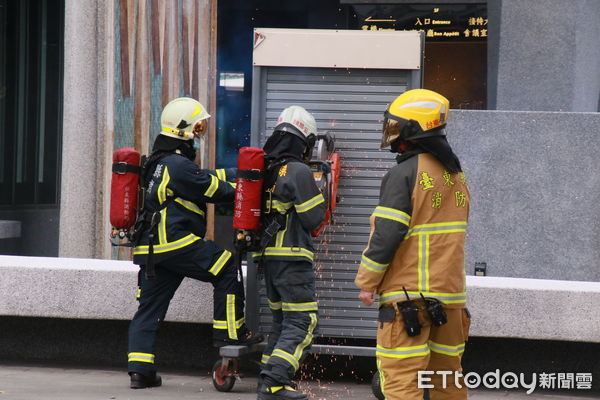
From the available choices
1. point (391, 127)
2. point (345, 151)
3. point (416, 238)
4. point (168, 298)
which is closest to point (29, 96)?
point (168, 298)

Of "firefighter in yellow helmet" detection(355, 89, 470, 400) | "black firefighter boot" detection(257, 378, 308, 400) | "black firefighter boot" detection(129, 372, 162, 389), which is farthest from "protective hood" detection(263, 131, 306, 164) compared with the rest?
"black firefighter boot" detection(129, 372, 162, 389)

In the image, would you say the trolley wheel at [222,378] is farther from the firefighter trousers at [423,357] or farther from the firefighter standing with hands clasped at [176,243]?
the firefighter trousers at [423,357]

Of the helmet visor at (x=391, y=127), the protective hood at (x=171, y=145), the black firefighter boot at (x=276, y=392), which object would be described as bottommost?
the black firefighter boot at (x=276, y=392)

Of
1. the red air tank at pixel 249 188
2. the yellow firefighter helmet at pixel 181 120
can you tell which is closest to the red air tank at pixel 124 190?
the yellow firefighter helmet at pixel 181 120

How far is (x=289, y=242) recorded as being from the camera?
622 cm

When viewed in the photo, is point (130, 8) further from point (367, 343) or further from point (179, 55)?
point (367, 343)

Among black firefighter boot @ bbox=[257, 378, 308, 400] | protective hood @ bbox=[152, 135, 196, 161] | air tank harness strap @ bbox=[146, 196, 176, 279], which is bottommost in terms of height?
black firefighter boot @ bbox=[257, 378, 308, 400]

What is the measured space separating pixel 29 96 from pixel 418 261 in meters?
9.39

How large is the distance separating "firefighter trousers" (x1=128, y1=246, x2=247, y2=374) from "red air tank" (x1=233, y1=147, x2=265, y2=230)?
1.61ft

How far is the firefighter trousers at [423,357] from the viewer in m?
4.66

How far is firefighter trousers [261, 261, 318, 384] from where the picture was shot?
20.2 ft

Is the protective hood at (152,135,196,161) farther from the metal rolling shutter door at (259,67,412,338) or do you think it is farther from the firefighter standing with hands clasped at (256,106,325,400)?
the firefighter standing with hands clasped at (256,106,325,400)

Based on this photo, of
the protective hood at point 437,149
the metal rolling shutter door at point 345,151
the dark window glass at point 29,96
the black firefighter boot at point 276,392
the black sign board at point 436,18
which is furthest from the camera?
the dark window glass at point 29,96

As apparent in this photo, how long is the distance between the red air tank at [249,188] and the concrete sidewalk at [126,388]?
1123 millimetres
